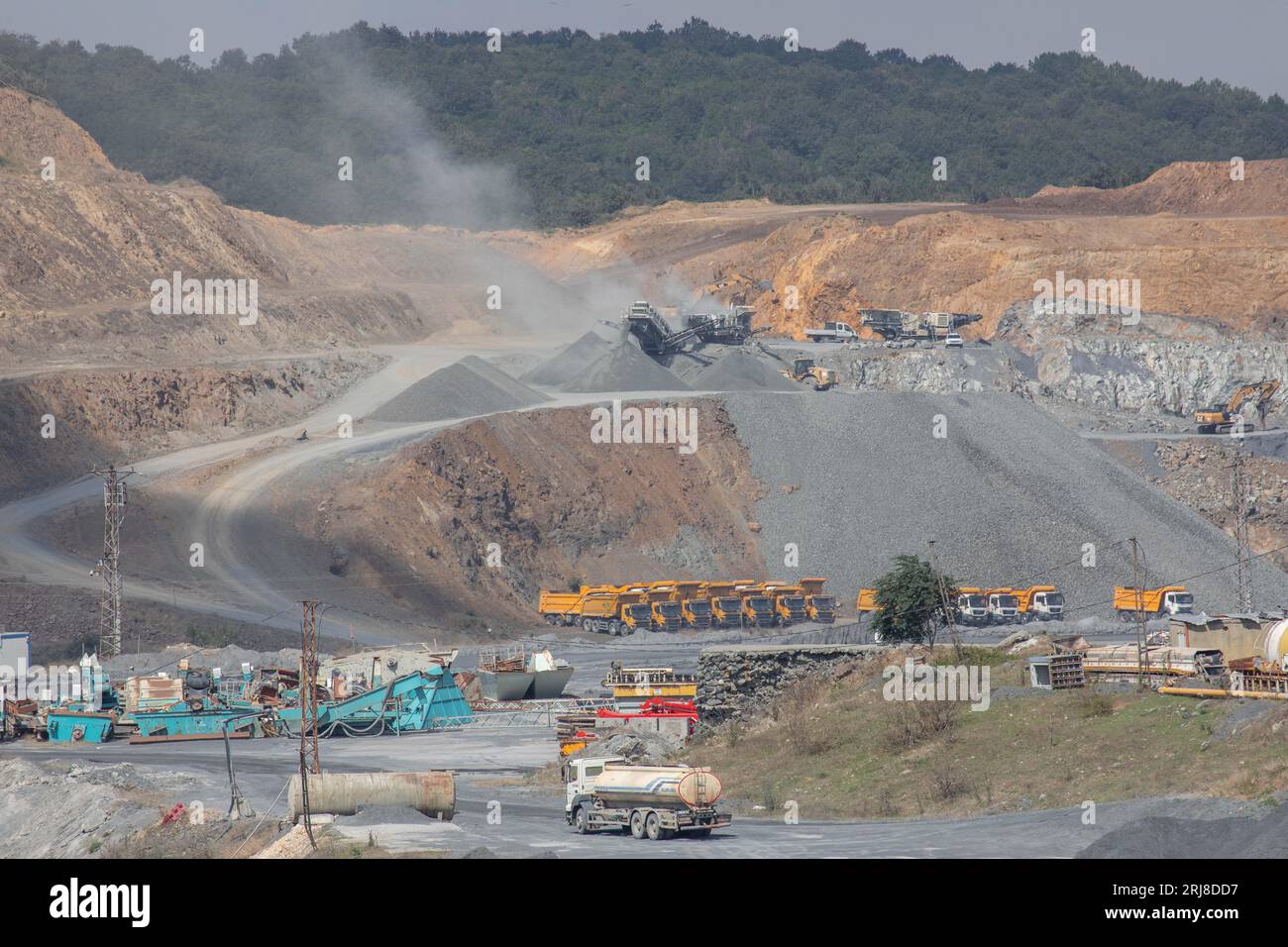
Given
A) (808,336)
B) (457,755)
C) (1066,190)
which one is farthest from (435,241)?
(457,755)

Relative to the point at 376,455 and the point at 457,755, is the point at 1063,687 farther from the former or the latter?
the point at 376,455

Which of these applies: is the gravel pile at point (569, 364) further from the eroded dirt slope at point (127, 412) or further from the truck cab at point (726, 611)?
the truck cab at point (726, 611)

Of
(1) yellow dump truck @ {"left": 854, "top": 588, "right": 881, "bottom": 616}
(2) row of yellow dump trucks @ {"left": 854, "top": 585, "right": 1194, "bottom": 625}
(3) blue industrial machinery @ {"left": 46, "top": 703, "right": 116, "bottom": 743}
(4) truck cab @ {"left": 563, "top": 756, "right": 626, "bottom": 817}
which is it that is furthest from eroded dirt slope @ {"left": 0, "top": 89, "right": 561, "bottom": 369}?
(4) truck cab @ {"left": 563, "top": 756, "right": 626, "bottom": 817}

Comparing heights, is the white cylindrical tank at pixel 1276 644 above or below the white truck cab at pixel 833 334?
below

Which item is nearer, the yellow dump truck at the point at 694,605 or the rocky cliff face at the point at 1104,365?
the yellow dump truck at the point at 694,605

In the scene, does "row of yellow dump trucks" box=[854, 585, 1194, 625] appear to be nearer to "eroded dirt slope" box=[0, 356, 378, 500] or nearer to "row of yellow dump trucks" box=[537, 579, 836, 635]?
"row of yellow dump trucks" box=[537, 579, 836, 635]

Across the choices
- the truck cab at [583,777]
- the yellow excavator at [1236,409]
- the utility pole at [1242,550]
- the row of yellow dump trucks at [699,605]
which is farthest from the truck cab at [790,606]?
the truck cab at [583,777]

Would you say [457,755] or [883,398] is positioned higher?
[883,398]
